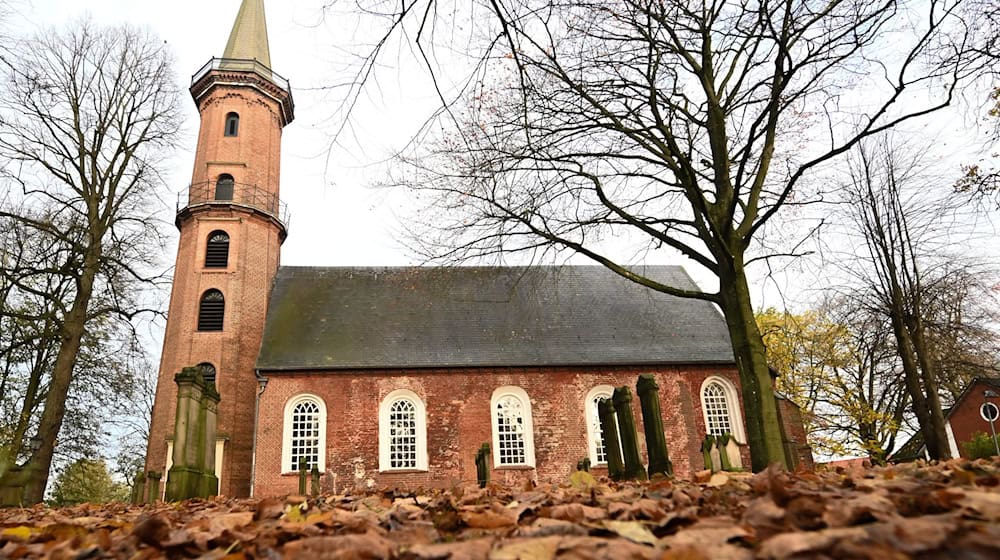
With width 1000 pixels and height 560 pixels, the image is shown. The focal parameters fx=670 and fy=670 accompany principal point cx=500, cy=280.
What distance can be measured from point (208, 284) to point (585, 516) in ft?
74.0

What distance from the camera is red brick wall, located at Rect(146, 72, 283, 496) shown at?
20.5 meters

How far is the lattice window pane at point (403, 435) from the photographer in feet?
68.8

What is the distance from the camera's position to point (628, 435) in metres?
11.5

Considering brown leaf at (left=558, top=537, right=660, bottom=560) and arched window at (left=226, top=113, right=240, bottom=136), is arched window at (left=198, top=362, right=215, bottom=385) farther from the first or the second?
brown leaf at (left=558, top=537, right=660, bottom=560)

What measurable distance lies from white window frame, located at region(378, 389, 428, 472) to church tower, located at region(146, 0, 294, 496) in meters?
3.98

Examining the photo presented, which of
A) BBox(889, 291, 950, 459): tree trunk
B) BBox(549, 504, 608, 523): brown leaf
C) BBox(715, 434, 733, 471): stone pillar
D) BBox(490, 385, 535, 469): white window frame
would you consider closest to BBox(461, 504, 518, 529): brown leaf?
BBox(549, 504, 608, 523): brown leaf

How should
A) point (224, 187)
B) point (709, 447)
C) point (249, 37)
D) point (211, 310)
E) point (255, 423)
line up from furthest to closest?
point (249, 37) < point (224, 187) < point (211, 310) < point (255, 423) < point (709, 447)

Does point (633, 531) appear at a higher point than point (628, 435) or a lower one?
lower

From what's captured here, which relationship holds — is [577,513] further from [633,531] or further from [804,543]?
[804,543]

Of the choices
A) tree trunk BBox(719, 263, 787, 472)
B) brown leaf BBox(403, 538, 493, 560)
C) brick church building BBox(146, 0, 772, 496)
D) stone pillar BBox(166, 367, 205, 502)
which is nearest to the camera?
brown leaf BBox(403, 538, 493, 560)

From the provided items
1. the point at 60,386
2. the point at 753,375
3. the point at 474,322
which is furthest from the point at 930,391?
the point at 60,386

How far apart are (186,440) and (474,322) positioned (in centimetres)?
1376

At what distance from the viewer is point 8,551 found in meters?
2.54

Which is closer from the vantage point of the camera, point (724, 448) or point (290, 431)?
point (724, 448)
